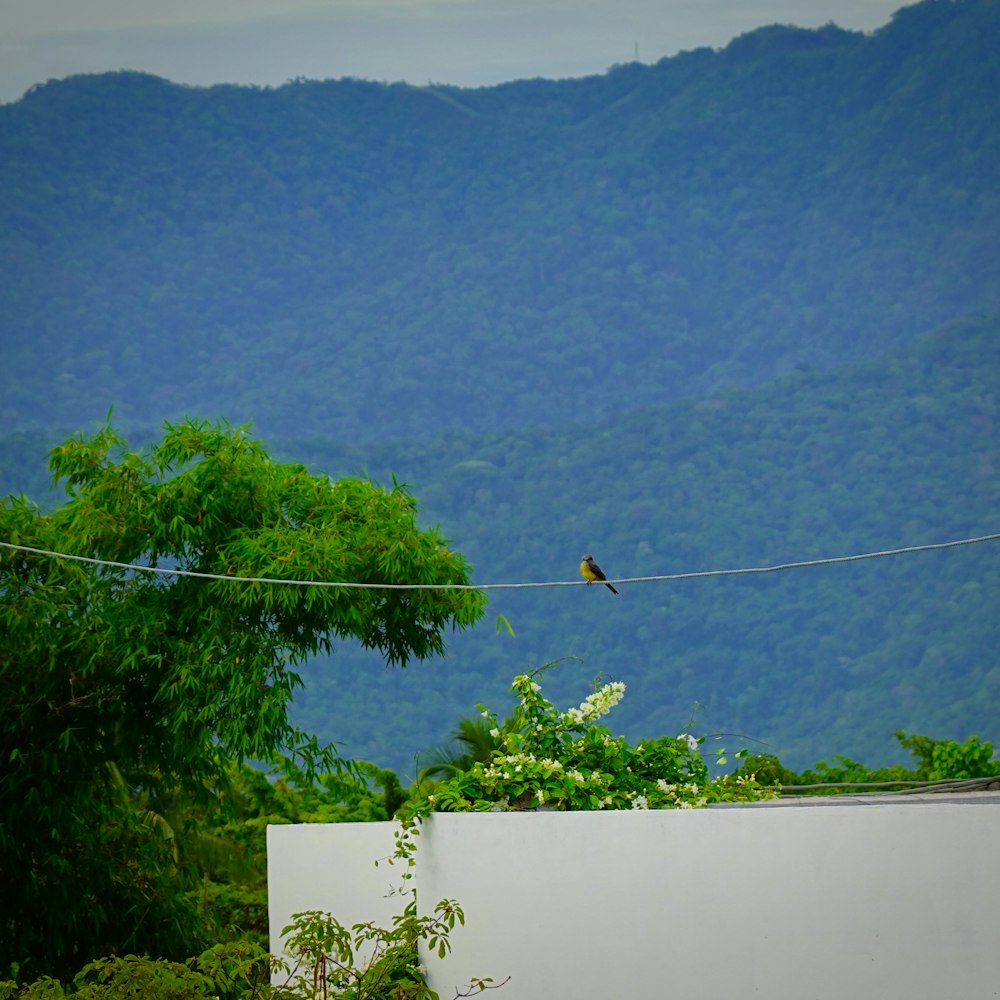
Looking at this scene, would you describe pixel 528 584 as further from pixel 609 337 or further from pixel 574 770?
pixel 609 337

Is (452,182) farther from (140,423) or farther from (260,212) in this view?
(140,423)

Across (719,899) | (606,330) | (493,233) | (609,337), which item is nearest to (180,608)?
(719,899)

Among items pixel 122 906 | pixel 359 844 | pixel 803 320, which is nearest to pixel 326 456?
pixel 803 320

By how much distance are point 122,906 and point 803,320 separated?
144 feet

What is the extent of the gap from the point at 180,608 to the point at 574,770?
4.62 metres

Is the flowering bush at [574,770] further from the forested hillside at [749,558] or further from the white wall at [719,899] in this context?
the forested hillside at [749,558]

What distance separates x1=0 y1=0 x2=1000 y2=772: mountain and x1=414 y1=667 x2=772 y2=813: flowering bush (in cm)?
3370

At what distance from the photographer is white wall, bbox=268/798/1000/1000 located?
14.2 feet

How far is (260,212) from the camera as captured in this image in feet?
184

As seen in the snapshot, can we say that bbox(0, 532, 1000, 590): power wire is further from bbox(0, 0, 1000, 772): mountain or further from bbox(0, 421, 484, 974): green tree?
bbox(0, 0, 1000, 772): mountain

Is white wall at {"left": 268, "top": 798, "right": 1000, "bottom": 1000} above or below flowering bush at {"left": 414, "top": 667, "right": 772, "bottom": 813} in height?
below

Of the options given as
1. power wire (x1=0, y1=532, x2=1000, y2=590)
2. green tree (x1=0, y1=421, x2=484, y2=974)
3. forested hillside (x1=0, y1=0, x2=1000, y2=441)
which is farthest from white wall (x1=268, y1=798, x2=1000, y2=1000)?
forested hillside (x1=0, y1=0, x2=1000, y2=441)

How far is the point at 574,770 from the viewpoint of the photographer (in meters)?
5.87

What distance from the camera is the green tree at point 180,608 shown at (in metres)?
9.45
